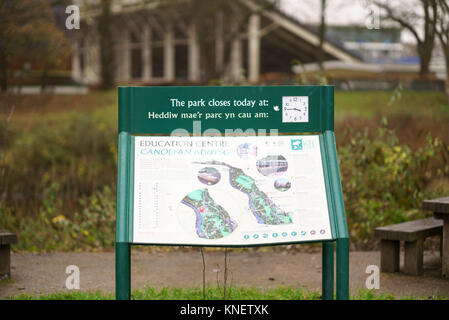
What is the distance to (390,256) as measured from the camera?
6.00 m

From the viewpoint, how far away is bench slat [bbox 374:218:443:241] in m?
5.81

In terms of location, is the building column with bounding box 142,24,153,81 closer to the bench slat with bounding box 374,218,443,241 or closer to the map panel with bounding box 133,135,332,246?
the bench slat with bounding box 374,218,443,241

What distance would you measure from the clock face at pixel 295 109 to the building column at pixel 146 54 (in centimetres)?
1335

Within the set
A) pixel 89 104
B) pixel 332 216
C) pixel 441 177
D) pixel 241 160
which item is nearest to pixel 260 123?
pixel 241 160

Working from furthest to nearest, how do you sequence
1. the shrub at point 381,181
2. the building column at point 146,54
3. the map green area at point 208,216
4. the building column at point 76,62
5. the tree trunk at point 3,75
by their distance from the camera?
the building column at point 146,54, the building column at point 76,62, the tree trunk at point 3,75, the shrub at point 381,181, the map green area at point 208,216


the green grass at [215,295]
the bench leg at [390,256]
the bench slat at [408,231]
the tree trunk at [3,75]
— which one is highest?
the tree trunk at [3,75]

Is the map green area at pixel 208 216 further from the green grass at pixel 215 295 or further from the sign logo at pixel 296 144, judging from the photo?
the green grass at pixel 215 295

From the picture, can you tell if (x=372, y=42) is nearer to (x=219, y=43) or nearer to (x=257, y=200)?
(x=219, y=43)

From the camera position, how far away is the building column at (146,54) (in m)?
17.6

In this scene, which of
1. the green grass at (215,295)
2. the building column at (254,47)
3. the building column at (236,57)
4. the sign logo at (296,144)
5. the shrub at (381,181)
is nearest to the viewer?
the sign logo at (296,144)

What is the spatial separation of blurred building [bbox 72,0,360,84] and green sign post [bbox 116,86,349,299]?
5.86m

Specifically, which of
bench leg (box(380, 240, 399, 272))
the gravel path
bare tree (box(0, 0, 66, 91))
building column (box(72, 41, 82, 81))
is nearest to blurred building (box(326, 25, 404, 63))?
the gravel path

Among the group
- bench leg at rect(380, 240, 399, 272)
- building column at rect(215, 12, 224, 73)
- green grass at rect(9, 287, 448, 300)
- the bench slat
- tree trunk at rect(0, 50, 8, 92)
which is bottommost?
green grass at rect(9, 287, 448, 300)

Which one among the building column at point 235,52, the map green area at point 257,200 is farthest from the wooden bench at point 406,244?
the building column at point 235,52
